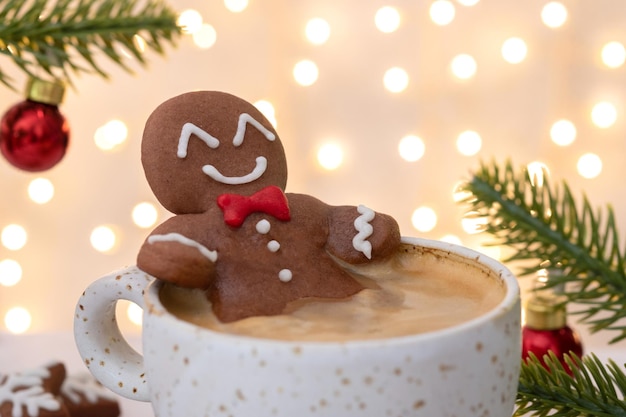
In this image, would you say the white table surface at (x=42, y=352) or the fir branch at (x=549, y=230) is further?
the white table surface at (x=42, y=352)

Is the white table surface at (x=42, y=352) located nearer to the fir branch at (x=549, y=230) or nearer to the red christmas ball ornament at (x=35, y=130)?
the red christmas ball ornament at (x=35, y=130)

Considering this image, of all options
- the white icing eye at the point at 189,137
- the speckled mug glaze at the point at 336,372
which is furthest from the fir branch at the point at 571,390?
the white icing eye at the point at 189,137

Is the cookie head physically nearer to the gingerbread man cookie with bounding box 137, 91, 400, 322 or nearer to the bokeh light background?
the gingerbread man cookie with bounding box 137, 91, 400, 322

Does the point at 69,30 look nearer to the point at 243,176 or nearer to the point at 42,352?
the point at 243,176

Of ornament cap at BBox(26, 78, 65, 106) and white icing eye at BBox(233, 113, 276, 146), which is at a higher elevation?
ornament cap at BBox(26, 78, 65, 106)

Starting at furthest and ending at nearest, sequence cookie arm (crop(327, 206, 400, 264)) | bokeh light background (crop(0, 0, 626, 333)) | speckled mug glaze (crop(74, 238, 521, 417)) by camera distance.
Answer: bokeh light background (crop(0, 0, 626, 333)) < cookie arm (crop(327, 206, 400, 264)) < speckled mug glaze (crop(74, 238, 521, 417))

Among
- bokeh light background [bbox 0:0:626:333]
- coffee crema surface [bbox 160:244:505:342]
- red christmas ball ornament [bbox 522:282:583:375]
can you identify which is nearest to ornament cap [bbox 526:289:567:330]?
red christmas ball ornament [bbox 522:282:583:375]
